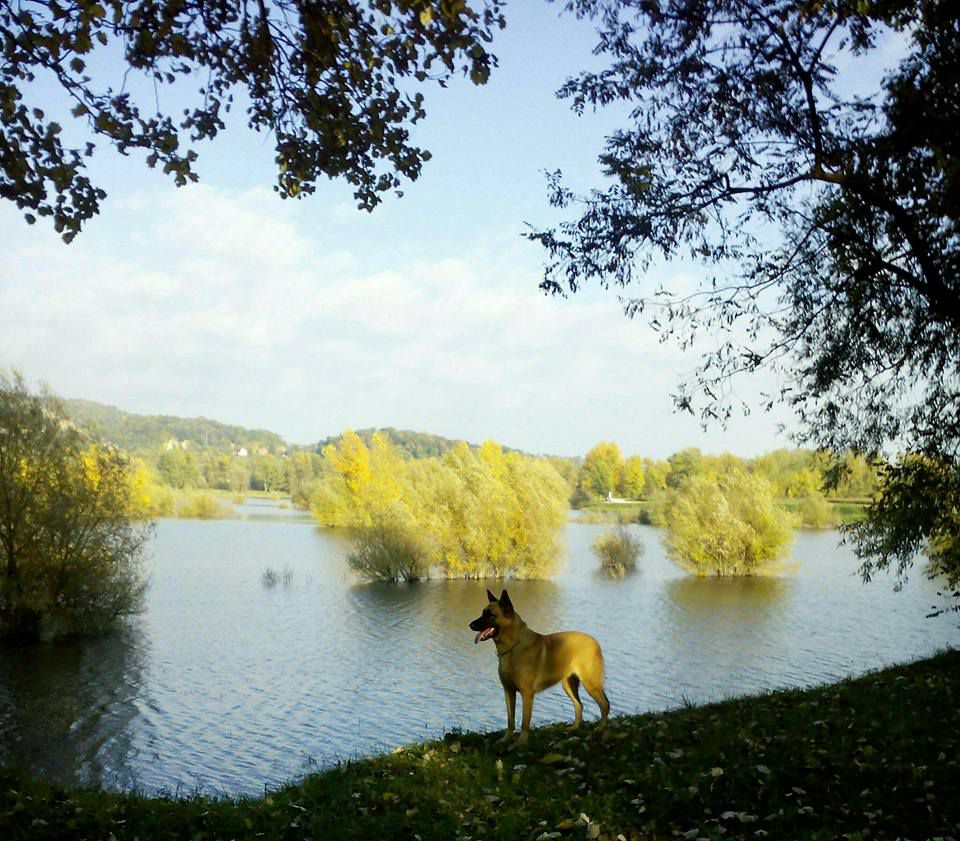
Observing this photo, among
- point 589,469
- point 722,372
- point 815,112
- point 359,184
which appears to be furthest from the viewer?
point 589,469

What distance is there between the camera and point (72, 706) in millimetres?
19531

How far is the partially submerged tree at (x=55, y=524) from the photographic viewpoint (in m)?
25.7

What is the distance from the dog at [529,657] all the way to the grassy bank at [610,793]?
1.73 ft

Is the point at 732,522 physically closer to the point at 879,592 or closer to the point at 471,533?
the point at 879,592

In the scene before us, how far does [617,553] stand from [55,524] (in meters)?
29.5

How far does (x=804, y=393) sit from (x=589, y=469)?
288 feet

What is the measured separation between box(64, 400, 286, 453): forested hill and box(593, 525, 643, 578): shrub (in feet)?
277

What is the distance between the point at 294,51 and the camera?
5.97 m

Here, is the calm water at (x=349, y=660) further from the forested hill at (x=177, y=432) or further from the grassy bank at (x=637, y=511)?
the forested hill at (x=177, y=432)

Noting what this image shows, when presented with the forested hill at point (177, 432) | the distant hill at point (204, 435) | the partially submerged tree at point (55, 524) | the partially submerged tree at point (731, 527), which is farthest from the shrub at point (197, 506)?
the partially submerged tree at point (55, 524)

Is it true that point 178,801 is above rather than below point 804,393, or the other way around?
below

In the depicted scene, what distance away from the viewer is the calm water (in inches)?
655

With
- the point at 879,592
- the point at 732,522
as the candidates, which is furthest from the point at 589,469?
the point at 879,592

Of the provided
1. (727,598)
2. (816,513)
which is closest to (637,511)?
(816,513)
